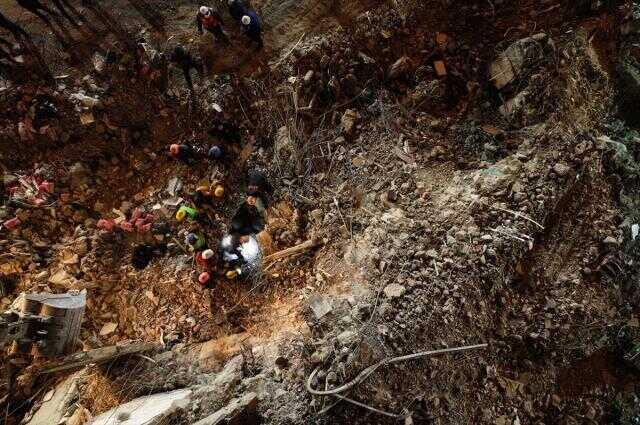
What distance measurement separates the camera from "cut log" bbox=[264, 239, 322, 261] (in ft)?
21.7

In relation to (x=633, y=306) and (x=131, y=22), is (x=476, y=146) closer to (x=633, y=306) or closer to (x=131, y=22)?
(x=633, y=306)

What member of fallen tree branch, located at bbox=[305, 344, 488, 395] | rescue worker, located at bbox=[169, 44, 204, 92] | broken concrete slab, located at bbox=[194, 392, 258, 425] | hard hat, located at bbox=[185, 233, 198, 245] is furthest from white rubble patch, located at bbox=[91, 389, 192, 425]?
rescue worker, located at bbox=[169, 44, 204, 92]

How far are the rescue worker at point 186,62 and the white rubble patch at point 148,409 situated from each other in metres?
6.02

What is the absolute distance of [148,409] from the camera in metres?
4.89

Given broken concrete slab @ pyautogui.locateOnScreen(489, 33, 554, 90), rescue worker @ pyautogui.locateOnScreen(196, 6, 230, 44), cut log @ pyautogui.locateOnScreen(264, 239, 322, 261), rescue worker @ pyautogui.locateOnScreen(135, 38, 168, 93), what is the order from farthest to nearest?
rescue worker @ pyautogui.locateOnScreen(135, 38, 168, 93), rescue worker @ pyautogui.locateOnScreen(196, 6, 230, 44), cut log @ pyautogui.locateOnScreen(264, 239, 322, 261), broken concrete slab @ pyautogui.locateOnScreen(489, 33, 554, 90)

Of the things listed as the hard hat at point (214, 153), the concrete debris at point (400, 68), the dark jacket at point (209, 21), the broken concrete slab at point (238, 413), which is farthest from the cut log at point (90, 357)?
the concrete debris at point (400, 68)

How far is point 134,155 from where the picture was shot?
831 centimetres

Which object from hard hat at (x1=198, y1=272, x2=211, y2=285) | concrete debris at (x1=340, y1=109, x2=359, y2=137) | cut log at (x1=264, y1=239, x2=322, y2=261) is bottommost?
cut log at (x1=264, y1=239, x2=322, y2=261)

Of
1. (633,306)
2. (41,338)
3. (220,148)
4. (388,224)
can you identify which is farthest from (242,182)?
(633,306)

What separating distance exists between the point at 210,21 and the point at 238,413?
6944 millimetres

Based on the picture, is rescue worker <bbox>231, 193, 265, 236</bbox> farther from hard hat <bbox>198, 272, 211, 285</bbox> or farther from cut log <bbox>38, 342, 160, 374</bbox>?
cut log <bbox>38, 342, 160, 374</bbox>

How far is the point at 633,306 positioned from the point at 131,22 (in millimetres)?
10931

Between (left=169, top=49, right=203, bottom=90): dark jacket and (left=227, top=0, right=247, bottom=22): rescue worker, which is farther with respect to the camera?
(left=169, top=49, right=203, bottom=90): dark jacket

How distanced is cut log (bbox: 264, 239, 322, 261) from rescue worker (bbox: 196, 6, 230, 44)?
474cm
